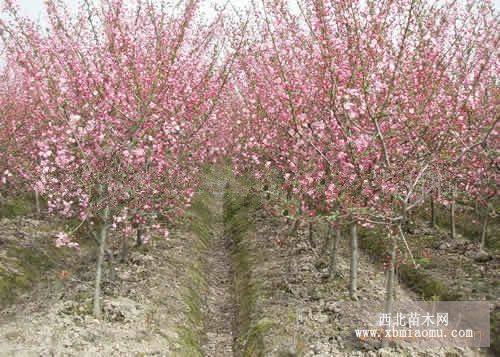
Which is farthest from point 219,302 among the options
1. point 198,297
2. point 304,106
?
point 304,106

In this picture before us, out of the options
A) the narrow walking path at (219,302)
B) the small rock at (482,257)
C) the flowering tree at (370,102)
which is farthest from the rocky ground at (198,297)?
the flowering tree at (370,102)

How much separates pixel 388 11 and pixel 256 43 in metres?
6.57

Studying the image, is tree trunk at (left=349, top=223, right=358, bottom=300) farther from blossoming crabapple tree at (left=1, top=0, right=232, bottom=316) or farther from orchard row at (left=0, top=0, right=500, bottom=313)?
blossoming crabapple tree at (left=1, top=0, right=232, bottom=316)

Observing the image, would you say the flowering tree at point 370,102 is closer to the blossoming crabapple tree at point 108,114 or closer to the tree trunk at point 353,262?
the tree trunk at point 353,262

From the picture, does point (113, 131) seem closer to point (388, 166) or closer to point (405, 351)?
point (388, 166)

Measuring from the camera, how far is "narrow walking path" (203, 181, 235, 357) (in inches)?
418

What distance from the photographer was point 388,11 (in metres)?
8.81

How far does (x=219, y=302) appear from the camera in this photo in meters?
13.0

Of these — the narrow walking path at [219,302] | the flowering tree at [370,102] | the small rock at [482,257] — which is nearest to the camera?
the flowering tree at [370,102]

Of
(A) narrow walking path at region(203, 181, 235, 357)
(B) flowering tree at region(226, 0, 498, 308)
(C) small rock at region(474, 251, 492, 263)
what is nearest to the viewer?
(B) flowering tree at region(226, 0, 498, 308)

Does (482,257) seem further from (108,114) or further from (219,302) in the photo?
(108,114)

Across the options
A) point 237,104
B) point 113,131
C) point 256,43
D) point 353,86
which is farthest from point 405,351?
point 237,104

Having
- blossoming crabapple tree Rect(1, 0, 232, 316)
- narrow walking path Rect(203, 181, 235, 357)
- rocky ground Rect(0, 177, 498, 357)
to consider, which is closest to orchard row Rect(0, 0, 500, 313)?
blossoming crabapple tree Rect(1, 0, 232, 316)

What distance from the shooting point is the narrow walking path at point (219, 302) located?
10.6m
